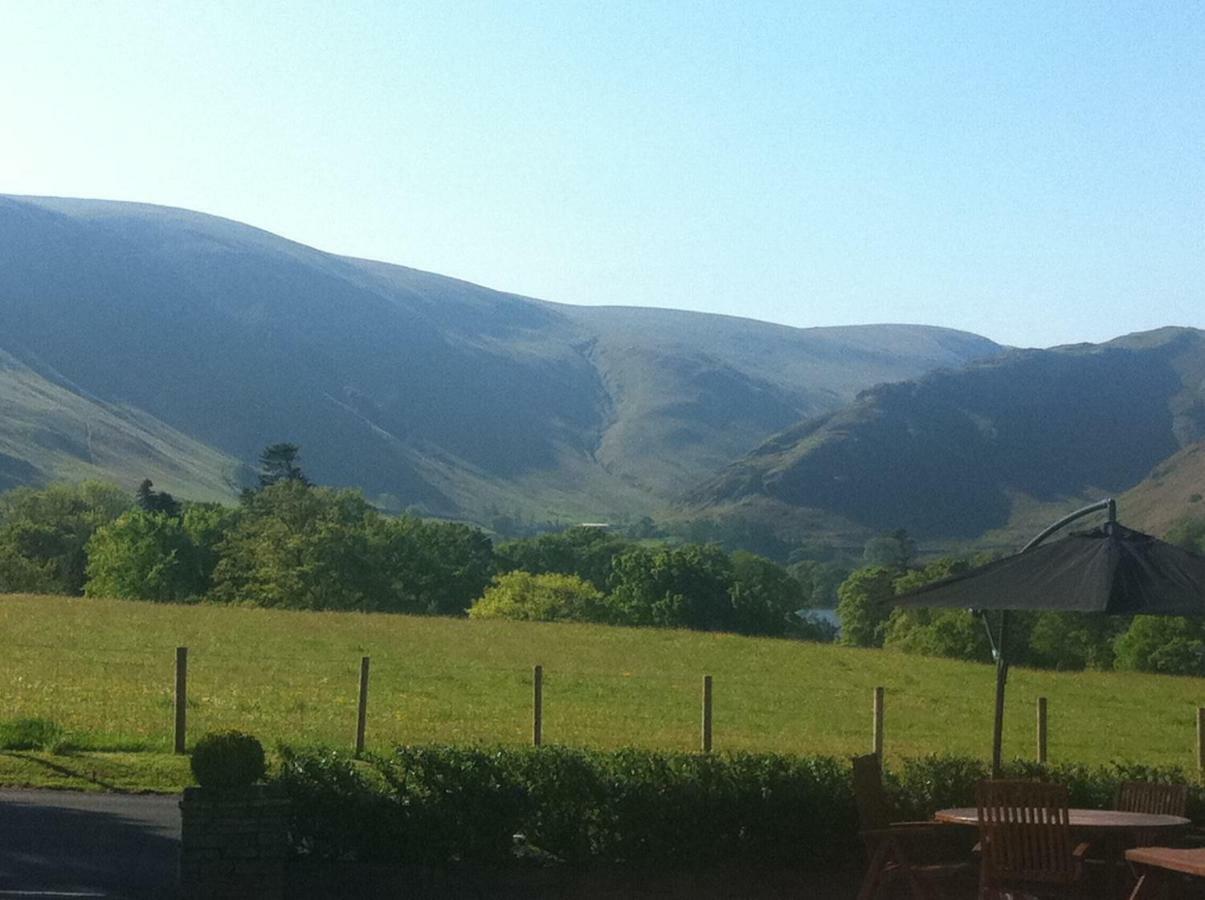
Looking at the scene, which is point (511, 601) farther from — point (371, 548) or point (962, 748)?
point (962, 748)

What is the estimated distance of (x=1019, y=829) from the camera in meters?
10.9

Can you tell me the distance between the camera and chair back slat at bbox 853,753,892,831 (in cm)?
1239

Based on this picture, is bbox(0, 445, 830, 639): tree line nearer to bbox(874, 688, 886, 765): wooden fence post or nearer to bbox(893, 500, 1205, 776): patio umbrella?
bbox(874, 688, 886, 765): wooden fence post

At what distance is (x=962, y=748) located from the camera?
31.9m

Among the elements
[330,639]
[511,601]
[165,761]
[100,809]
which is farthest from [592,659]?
[511,601]

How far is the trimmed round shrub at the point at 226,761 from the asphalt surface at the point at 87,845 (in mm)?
A: 1342

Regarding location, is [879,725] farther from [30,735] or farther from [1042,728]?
[30,735]

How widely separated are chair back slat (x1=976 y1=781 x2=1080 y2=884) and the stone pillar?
17.0ft

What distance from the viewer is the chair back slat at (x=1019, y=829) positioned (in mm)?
10797

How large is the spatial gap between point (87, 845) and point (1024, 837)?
340 inches

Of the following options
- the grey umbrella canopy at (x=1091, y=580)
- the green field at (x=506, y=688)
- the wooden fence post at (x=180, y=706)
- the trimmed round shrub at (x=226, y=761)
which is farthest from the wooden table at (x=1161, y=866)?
the wooden fence post at (x=180, y=706)

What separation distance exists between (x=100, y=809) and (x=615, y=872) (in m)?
6.89

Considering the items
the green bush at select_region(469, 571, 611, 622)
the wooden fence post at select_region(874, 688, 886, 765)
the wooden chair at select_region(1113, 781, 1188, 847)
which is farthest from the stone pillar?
the green bush at select_region(469, 571, 611, 622)

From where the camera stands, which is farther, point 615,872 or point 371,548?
point 371,548
